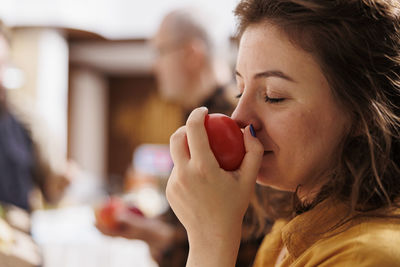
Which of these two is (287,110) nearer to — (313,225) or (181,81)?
(313,225)

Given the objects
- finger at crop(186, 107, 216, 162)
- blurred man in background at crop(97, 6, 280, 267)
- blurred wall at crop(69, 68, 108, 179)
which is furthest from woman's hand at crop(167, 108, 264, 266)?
blurred wall at crop(69, 68, 108, 179)

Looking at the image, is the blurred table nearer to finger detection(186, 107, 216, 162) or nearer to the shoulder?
finger detection(186, 107, 216, 162)

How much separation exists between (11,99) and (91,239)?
2.95 feet

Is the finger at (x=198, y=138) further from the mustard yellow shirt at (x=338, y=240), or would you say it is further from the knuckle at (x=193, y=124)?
the mustard yellow shirt at (x=338, y=240)

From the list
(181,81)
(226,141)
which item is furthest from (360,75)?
(181,81)

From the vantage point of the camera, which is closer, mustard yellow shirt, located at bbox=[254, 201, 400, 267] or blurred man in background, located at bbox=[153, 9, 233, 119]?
mustard yellow shirt, located at bbox=[254, 201, 400, 267]

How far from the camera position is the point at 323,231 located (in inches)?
24.8

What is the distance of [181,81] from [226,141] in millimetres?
1266

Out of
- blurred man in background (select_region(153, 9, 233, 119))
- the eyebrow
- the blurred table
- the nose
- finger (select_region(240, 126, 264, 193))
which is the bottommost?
the blurred table

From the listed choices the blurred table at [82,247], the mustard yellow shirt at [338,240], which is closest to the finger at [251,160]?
the mustard yellow shirt at [338,240]

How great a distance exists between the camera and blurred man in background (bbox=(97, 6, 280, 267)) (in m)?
1.57

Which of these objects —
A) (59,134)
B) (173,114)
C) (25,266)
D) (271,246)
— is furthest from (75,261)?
(173,114)

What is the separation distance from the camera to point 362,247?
52 cm

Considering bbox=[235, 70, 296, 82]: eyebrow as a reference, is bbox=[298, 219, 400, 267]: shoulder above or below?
below
